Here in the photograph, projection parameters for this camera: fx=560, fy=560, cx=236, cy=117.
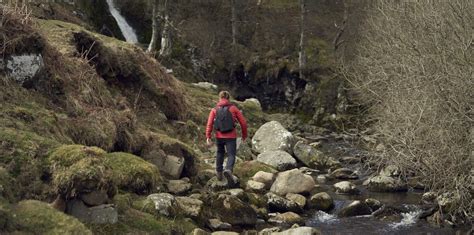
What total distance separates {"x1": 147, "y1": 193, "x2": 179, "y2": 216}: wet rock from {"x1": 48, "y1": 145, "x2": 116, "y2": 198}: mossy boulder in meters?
1.30

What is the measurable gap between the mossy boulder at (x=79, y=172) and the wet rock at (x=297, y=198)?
6.39 metres

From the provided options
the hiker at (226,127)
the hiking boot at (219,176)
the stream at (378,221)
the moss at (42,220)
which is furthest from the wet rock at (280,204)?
the moss at (42,220)

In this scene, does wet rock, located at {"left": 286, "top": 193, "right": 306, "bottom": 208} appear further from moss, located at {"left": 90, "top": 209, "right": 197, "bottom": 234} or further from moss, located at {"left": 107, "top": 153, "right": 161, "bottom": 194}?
moss, located at {"left": 90, "top": 209, "right": 197, "bottom": 234}

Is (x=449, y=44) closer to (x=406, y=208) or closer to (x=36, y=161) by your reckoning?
(x=406, y=208)

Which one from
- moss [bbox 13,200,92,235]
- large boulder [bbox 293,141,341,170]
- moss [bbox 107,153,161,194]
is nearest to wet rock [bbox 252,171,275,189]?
moss [bbox 107,153,161,194]

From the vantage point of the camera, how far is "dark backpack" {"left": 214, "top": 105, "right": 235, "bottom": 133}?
14.5 m

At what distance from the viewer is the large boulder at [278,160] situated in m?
19.6

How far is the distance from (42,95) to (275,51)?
99.7 ft

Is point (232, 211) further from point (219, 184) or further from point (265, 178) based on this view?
point (265, 178)

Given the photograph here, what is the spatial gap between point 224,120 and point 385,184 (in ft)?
20.3

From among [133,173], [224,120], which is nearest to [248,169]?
[224,120]

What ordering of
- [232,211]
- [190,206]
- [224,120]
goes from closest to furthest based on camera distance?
[190,206], [232,211], [224,120]

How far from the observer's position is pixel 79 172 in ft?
30.6

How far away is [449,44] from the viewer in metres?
14.9
